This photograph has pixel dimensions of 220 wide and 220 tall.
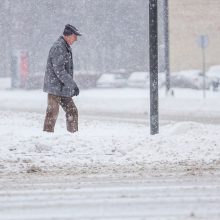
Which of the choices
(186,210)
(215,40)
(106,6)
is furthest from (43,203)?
(106,6)

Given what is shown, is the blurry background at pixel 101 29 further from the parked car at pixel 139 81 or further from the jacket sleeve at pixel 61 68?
the jacket sleeve at pixel 61 68

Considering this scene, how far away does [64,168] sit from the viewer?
7.26 meters

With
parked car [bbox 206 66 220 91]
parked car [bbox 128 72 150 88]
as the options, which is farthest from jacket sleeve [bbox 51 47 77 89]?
parked car [bbox 128 72 150 88]

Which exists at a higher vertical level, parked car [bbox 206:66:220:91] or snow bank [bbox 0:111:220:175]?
parked car [bbox 206:66:220:91]

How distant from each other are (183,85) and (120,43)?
13073mm

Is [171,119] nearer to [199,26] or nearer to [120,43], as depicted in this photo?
[199,26]

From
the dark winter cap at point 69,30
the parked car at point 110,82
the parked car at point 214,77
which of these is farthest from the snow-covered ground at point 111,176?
the parked car at point 110,82

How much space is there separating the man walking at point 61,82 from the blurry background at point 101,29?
35471 millimetres

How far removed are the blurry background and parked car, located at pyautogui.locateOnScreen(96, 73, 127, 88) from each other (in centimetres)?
701

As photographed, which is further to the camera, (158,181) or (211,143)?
(211,143)

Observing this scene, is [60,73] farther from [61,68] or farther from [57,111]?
[57,111]

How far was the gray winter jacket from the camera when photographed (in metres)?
9.69

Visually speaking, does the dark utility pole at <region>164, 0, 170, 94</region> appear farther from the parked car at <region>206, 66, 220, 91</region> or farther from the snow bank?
the snow bank

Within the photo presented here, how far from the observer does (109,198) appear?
5.50 m
